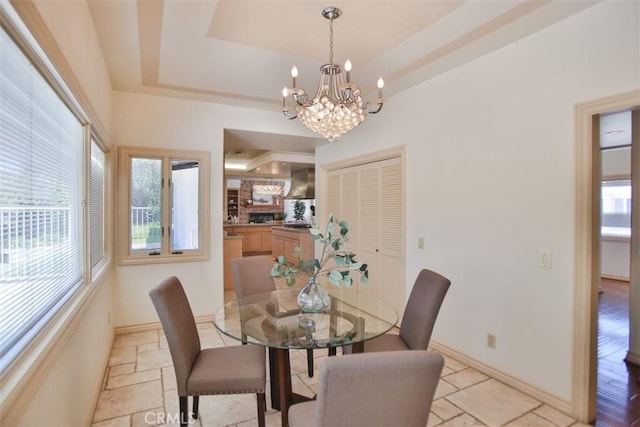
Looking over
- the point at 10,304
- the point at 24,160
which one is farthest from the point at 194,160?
the point at 10,304

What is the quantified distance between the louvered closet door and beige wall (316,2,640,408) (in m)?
0.40

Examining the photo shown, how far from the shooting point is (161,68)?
3041 mm

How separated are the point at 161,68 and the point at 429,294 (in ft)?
9.81

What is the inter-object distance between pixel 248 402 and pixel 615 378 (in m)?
2.92

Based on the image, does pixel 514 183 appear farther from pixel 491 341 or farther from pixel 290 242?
pixel 290 242

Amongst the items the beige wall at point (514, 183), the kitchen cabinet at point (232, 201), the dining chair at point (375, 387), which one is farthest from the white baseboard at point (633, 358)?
the kitchen cabinet at point (232, 201)

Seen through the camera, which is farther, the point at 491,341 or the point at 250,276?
the point at 250,276

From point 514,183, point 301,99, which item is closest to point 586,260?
point 514,183

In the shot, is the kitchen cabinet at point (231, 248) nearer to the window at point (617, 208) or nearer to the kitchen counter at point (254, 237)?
the kitchen counter at point (254, 237)

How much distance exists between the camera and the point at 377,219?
412cm

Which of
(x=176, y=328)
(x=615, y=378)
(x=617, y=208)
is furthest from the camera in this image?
(x=617, y=208)

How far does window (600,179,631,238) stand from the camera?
646 centimetres

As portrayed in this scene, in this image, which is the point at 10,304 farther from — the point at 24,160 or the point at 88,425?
the point at 88,425

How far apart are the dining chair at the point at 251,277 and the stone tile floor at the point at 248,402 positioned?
655 millimetres
